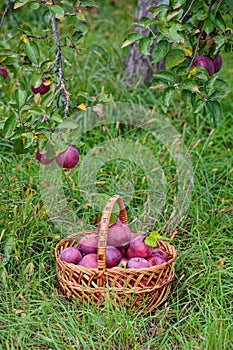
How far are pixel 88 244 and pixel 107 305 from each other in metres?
0.30

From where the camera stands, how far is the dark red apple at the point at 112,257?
190 centimetres

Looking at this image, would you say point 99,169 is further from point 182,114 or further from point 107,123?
point 182,114

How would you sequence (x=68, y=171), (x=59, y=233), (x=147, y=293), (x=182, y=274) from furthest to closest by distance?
1. (x=68, y=171)
2. (x=59, y=233)
3. (x=182, y=274)
4. (x=147, y=293)

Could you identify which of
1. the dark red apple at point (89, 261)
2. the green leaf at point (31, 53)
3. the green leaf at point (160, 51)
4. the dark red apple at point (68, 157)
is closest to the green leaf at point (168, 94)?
the green leaf at point (160, 51)

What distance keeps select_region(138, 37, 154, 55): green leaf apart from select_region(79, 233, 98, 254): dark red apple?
0.73 m

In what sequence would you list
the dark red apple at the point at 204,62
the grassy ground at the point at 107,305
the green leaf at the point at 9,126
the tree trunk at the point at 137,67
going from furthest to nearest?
the tree trunk at the point at 137,67, the dark red apple at the point at 204,62, the green leaf at the point at 9,126, the grassy ground at the point at 107,305

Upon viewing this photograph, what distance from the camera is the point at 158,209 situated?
2.41 m

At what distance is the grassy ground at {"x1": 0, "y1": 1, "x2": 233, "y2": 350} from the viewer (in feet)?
5.72

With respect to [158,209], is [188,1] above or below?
above

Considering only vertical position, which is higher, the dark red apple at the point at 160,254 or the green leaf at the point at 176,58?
the green leaf at the point at 176,58

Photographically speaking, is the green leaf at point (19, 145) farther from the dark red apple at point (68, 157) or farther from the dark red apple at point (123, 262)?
the dark red apple at point (123, 262)

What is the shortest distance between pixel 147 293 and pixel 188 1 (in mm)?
1147

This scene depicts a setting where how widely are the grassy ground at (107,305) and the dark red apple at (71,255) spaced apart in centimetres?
12

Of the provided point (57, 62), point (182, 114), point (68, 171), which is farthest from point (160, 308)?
point (182, 114)
